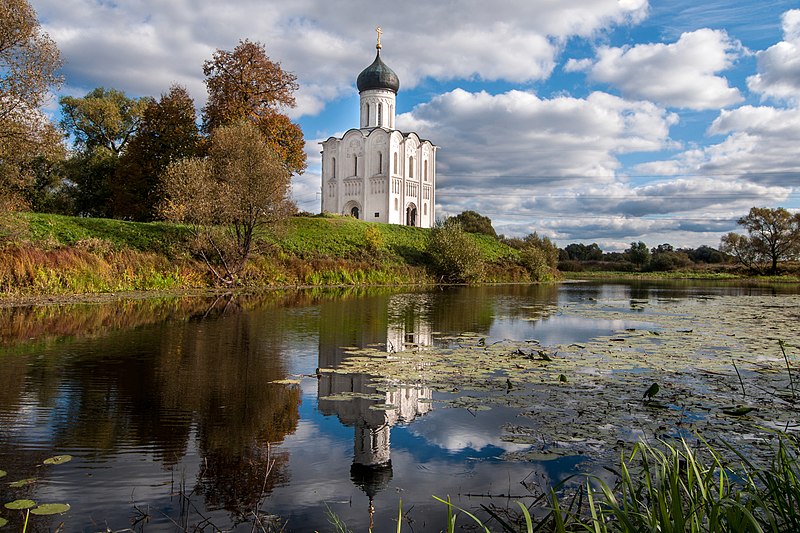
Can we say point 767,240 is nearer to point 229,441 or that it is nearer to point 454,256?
point 454,256

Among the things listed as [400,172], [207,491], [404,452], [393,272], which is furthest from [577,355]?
[400,172]

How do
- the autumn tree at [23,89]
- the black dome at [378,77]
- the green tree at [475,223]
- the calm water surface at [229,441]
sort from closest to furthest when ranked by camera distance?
the calm water surface at [229,441] → the autumn tree at [23,89] → the black dome at [378,77] → the green tree at [475,223]

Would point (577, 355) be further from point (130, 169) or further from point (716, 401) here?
point (130, 169)

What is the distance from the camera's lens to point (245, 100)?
35656 millimetres

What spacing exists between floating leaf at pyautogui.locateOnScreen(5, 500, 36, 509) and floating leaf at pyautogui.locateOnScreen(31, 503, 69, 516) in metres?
0.06

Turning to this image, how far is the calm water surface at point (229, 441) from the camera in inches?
155

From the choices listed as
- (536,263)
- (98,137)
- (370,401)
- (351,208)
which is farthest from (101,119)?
(370,401)

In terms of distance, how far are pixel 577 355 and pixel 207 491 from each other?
25.9ft

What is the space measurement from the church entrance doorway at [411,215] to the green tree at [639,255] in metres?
39.1

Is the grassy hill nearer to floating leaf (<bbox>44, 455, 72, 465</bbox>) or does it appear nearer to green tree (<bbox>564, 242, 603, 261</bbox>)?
floating leaf (<bbox>44, 455, 72, 465</bbox>)

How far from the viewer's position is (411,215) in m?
63.7

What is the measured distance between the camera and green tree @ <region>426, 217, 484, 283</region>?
4022cm

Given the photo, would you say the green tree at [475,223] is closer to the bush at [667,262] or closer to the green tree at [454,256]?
the bush at [667,262]

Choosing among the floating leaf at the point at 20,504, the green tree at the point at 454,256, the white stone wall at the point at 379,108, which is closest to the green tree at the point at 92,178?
the green tree at the point at 454,256
